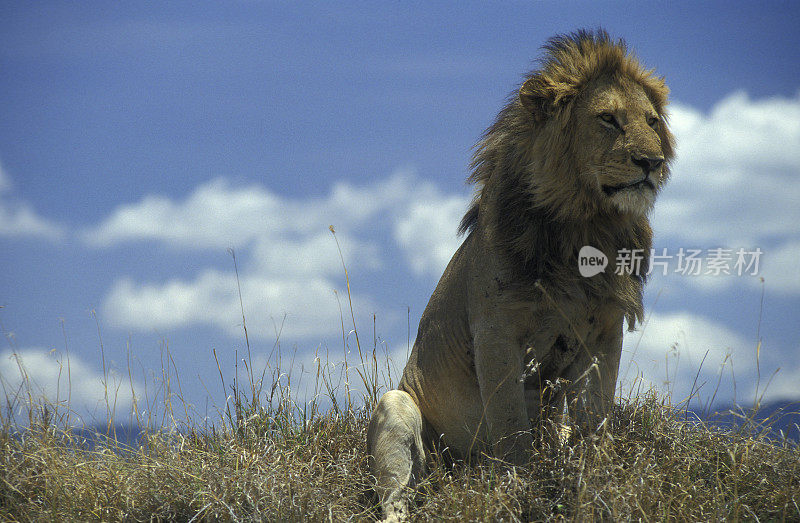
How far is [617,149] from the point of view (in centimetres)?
379

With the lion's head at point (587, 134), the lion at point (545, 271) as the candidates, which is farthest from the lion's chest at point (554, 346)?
the lion's head at point (587, 134)

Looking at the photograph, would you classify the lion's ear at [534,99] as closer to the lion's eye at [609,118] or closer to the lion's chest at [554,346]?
the lion's eye at [609,118]

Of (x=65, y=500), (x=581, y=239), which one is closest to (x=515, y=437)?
(x=581, y=239)

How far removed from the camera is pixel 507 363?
3.96 metres

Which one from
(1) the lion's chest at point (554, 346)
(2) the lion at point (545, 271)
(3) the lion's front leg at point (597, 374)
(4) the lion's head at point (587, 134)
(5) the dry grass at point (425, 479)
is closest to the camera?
(5) the dry grass at point (425, 479)

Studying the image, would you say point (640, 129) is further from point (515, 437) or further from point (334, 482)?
point (334, 482)

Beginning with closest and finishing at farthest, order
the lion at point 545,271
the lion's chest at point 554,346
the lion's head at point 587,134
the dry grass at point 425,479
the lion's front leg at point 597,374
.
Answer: the dry grass at point 425,479 < the lion's head at point 587,134 < the lion at point 545,271 < the lion's chest at point 554,346 < the lion's front leg at point 597,374

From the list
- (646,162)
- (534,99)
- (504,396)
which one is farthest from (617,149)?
(504,396)

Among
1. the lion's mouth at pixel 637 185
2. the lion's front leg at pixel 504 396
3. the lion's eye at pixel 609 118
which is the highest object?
the lion's eye at pixel 609 118

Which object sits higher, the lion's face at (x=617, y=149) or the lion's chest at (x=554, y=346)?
the lion's face at (x=617, y=149)

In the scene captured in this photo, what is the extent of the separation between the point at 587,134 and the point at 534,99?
438 mm

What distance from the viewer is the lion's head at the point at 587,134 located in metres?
3.80

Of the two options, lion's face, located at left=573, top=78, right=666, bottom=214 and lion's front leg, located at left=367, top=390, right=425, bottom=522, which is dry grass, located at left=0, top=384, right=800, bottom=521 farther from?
lion's face, located at left=573, top=78, right=666, bottom=214

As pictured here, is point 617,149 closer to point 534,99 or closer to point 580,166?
point 580,166
